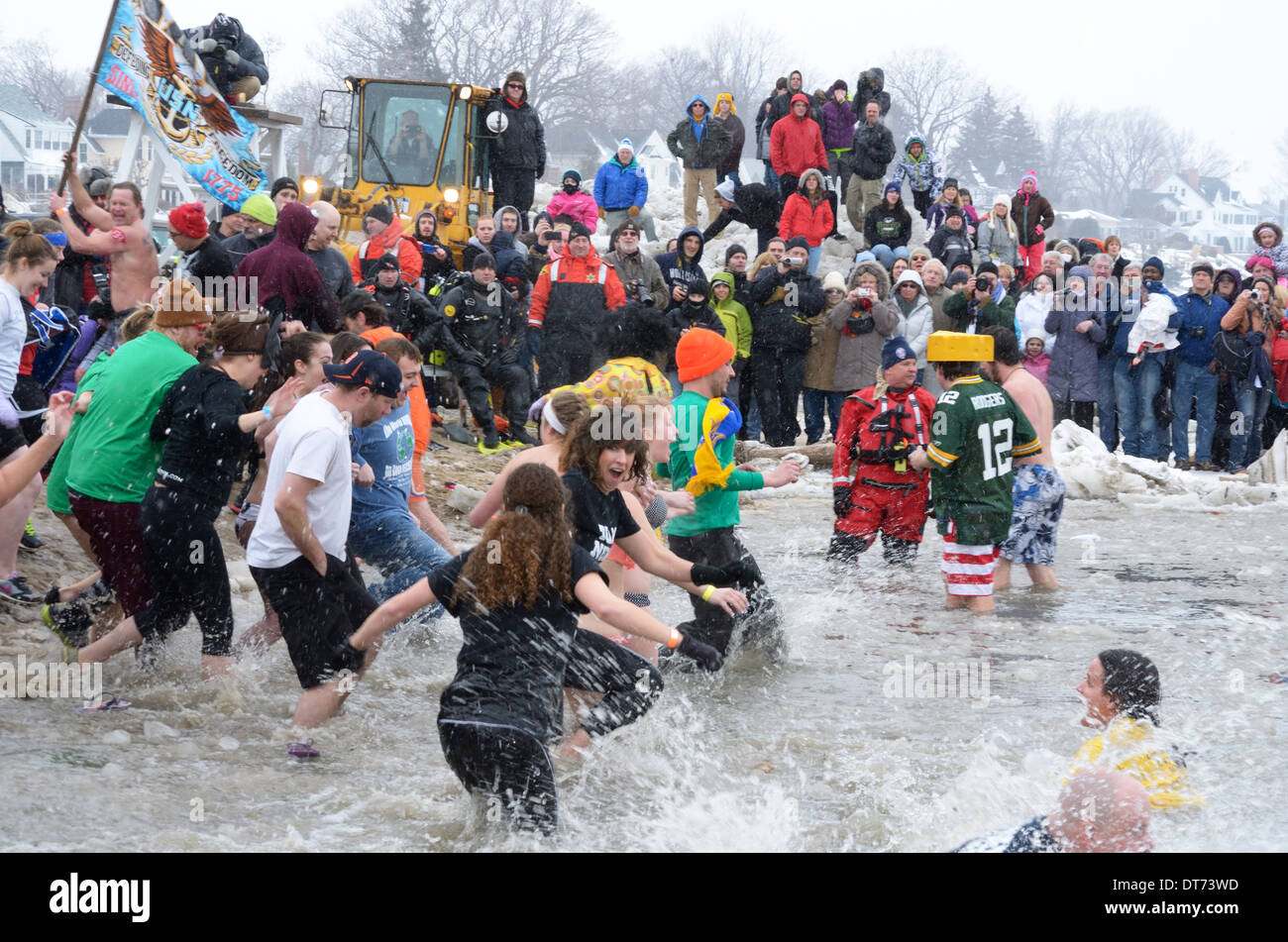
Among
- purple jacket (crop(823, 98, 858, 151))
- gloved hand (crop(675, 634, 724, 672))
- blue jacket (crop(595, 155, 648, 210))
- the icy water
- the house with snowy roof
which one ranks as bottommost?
the icy water

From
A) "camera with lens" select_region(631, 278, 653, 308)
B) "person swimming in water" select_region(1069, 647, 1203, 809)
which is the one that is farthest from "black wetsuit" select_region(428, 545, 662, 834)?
"camera with lens" select_region(631, 278, 653, 308)

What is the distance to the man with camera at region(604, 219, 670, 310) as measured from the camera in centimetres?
1338

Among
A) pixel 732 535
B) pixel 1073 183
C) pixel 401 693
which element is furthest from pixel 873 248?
pixel 1073 183

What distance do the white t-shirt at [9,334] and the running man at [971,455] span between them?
4874 mm

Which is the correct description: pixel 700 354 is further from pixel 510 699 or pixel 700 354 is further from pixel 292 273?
pixel 292 273

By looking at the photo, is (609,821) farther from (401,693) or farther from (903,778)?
(401,693)

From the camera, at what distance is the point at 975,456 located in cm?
827

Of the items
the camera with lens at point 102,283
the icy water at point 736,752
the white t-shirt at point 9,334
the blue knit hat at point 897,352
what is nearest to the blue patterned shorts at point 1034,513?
the icy water at point 736,752

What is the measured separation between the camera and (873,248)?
17875 millimetres

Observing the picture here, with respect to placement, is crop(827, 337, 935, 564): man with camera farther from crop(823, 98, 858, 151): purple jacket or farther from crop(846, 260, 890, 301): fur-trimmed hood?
crop(823, 98, 858, 151): purple jacket

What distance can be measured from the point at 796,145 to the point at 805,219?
186 centimetres

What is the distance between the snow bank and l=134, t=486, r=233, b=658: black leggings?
9.69 m

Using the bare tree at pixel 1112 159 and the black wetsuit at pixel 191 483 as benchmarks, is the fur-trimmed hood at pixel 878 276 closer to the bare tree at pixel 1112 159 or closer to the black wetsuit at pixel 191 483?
the black wetsuit at pixel 191 483
